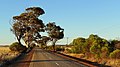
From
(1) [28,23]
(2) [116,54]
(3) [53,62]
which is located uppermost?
(1) [28,23]

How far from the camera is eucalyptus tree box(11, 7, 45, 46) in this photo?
74.9 m

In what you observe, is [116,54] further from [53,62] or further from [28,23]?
[28,23]

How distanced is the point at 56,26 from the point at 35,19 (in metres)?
25.2

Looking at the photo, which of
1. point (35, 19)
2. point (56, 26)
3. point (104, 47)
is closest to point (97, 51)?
point (104, 47)

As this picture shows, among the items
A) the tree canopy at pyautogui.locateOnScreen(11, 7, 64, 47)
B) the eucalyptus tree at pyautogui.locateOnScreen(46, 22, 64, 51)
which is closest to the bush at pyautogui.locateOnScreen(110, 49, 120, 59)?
the tree canopy at pyautogui.locateOnScreen(11, 7, 64, 47)

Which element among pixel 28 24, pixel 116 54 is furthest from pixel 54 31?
pixel 116 54

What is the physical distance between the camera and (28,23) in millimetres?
77750

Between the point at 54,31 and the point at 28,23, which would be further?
the point at 54,31

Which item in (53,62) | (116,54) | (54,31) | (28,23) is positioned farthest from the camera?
(54,31)

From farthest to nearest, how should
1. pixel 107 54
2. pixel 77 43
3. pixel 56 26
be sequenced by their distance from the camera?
pixel 56 26
pixel 77 43
pixel 107 54

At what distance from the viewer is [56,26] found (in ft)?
333

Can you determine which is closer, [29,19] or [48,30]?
[29,19]

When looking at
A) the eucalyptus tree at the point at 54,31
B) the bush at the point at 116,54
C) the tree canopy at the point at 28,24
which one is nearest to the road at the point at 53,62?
the bush at the point at 116,54

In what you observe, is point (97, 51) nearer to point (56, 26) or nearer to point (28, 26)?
point (28, 26)
